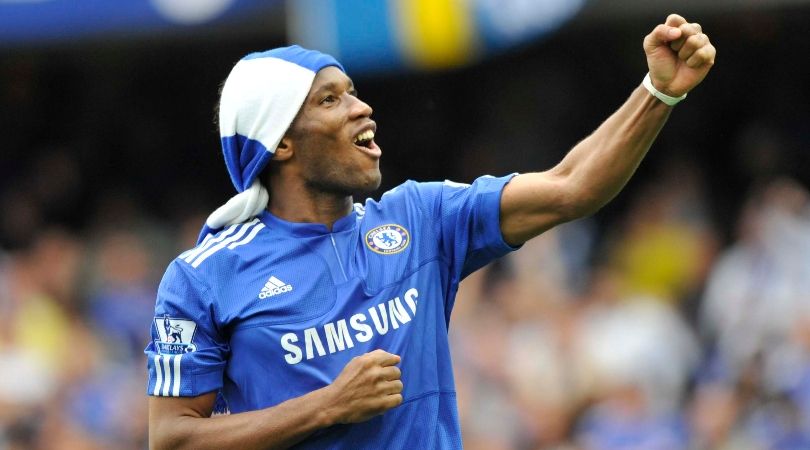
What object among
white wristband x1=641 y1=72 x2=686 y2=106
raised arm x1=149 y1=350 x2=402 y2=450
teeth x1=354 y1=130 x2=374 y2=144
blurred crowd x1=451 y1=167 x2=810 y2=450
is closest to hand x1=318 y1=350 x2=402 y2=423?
raised arm x1=149 y1=350 x2=402 y2=450

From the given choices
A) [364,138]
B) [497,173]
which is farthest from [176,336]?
[497,173]

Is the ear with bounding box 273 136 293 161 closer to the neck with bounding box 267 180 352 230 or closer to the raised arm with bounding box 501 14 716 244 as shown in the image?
the neck with bounding box 267 180 352 230

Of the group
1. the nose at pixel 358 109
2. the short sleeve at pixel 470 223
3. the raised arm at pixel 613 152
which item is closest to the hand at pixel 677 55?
the raised arm at pixel 613 152

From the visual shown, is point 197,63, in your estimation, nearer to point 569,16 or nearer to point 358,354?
point 569,16

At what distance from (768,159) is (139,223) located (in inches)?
203

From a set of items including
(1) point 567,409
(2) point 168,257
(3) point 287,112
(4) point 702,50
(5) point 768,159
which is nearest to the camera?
(4) point 702,50

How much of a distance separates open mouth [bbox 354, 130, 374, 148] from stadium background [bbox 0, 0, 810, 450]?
4.80 m

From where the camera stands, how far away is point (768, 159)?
37.0 ft

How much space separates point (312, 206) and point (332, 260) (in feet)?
0.70

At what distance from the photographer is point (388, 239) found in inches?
179

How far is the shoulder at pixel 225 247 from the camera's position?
4.39 meters

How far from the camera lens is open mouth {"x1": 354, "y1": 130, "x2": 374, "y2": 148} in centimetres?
455

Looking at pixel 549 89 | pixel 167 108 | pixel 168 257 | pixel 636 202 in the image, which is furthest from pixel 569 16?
pixel 167 108

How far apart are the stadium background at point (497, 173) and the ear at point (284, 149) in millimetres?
4905
